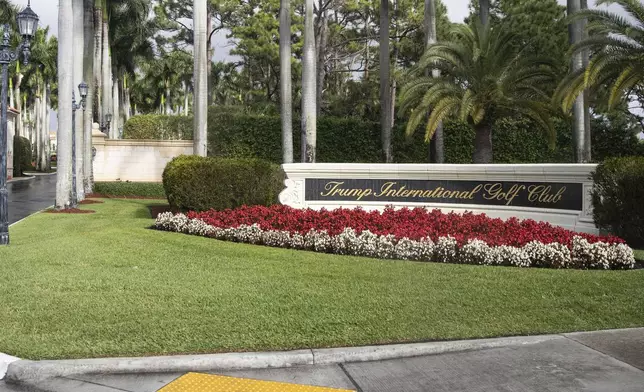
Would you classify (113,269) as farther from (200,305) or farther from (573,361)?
(573,361)

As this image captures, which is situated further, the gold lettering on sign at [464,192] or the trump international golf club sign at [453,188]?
the gold lettering on sign at [464,192]

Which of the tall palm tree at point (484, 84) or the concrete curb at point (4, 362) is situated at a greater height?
the tall palm tree at point (484, 84)

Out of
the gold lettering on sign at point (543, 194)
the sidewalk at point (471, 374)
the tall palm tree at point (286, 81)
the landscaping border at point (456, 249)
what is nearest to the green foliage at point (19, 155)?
the tall palm tree at point (286, 81)

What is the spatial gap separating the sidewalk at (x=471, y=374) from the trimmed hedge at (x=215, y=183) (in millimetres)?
9865

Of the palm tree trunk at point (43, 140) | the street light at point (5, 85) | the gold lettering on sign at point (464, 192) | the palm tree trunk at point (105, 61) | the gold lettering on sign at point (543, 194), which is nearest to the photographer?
the street light at point (5, 85)

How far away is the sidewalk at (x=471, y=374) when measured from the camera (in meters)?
4.48

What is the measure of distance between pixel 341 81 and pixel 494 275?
127ft

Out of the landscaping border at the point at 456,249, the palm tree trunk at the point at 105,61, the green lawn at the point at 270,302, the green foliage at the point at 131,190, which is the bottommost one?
the green lawn at the point at 270,302

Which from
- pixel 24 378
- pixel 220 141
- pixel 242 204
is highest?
pixel 220 141

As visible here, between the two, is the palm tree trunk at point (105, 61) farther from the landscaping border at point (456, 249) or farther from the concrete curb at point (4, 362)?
the concrete curb at point (4, 362)

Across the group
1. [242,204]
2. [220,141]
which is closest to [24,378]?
[242,204]

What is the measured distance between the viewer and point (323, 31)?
3894 cm

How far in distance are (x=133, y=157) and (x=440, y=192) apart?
22.8 m

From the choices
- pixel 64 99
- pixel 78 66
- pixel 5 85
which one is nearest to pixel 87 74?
pixel 78 66
